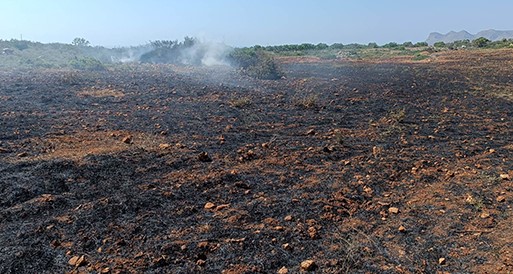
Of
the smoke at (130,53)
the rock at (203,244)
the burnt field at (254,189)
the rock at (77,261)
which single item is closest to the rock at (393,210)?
the burnt field at (254,189)

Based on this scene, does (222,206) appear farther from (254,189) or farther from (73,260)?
(73,260)

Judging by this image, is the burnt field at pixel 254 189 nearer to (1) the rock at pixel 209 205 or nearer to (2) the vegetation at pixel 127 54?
(1) the rock at pixel 209 205

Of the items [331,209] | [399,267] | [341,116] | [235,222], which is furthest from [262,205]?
[341,116]

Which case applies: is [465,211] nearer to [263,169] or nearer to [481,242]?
[481,242]

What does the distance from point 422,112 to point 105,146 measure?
Result: 21.2 ft

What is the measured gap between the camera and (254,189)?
169 inches

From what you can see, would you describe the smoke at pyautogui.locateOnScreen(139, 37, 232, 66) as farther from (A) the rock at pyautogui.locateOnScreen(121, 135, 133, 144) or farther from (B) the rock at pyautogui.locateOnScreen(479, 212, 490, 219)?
(B) the rock at pyautogui.locateOnScreen(479, 212, 490, 219)

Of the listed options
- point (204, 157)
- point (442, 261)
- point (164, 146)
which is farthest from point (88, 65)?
point (442, 261)

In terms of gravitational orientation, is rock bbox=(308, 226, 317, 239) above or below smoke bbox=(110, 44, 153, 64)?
below

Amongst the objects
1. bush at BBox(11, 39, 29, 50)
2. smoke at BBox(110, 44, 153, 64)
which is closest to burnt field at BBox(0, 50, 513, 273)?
smoke at BBox(110, 44, 153, 64)

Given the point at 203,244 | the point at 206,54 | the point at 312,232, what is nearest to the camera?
the point at 203,244

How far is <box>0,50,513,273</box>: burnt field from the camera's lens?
3025 millimetres

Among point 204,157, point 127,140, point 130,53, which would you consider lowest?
point 204,157

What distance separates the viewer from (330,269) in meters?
2.88
